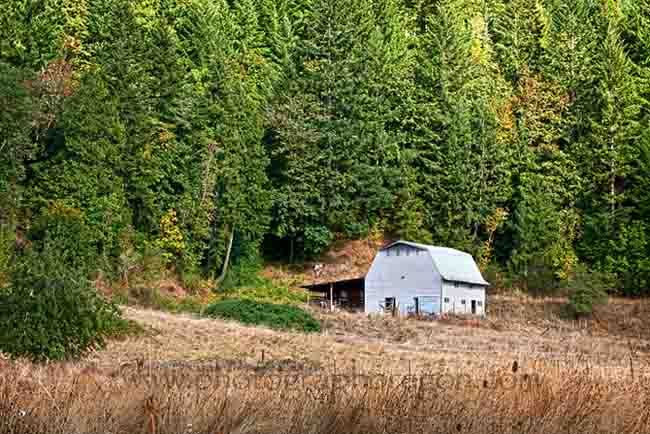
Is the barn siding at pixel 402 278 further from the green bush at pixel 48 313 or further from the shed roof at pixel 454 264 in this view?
the green bush at pixel 48 313

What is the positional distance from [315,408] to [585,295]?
49940 mm

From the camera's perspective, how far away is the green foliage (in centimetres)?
5641

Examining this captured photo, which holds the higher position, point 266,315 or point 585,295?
point 585,295

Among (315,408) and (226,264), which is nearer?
(315,408)

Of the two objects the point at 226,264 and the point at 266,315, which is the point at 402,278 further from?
the point at 266,315

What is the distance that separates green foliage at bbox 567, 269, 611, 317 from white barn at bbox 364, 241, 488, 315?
17.4 feet

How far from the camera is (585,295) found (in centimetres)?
5638

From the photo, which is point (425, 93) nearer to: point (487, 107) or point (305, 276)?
point (487, 107)

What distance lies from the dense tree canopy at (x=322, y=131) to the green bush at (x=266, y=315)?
927 centimetres

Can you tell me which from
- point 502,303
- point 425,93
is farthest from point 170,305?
point 425,93

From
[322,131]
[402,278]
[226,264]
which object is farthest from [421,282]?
[322,131]

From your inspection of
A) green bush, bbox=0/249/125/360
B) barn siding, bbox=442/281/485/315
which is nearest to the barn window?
barn siding, bbox=442/281/485/315

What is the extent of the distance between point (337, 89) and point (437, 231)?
11.5 metres

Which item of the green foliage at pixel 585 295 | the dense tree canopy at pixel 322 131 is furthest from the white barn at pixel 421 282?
the dense tree canopy at pixel 322 131
